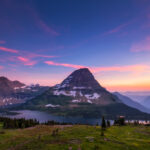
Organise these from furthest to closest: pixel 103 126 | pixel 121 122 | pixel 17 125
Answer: pixel 121 122 → pixel 17 125 → pixel 103 126

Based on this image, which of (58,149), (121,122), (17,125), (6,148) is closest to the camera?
(58,149)

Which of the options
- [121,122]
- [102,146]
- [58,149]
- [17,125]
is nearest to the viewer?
[58,149]

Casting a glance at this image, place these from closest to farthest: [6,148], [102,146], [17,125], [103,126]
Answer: [102,146], [6,148], [103,126], [17,125]

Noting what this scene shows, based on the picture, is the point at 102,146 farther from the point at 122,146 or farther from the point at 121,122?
the point at 121,122

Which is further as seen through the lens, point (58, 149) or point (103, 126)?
point (103, 126)

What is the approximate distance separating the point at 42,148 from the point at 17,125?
6909 centimetres

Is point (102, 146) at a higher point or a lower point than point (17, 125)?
higher

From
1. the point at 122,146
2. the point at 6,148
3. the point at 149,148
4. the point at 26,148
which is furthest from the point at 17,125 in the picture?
the point at 149,148

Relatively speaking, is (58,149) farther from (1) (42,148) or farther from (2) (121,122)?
(2) (121,122)

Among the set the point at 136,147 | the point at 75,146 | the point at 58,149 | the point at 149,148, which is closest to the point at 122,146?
the point at 136,147

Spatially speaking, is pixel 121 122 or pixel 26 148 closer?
pixel 26 148

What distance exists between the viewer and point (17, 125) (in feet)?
344

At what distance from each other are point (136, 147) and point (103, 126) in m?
35.4

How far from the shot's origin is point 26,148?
47.2 m
